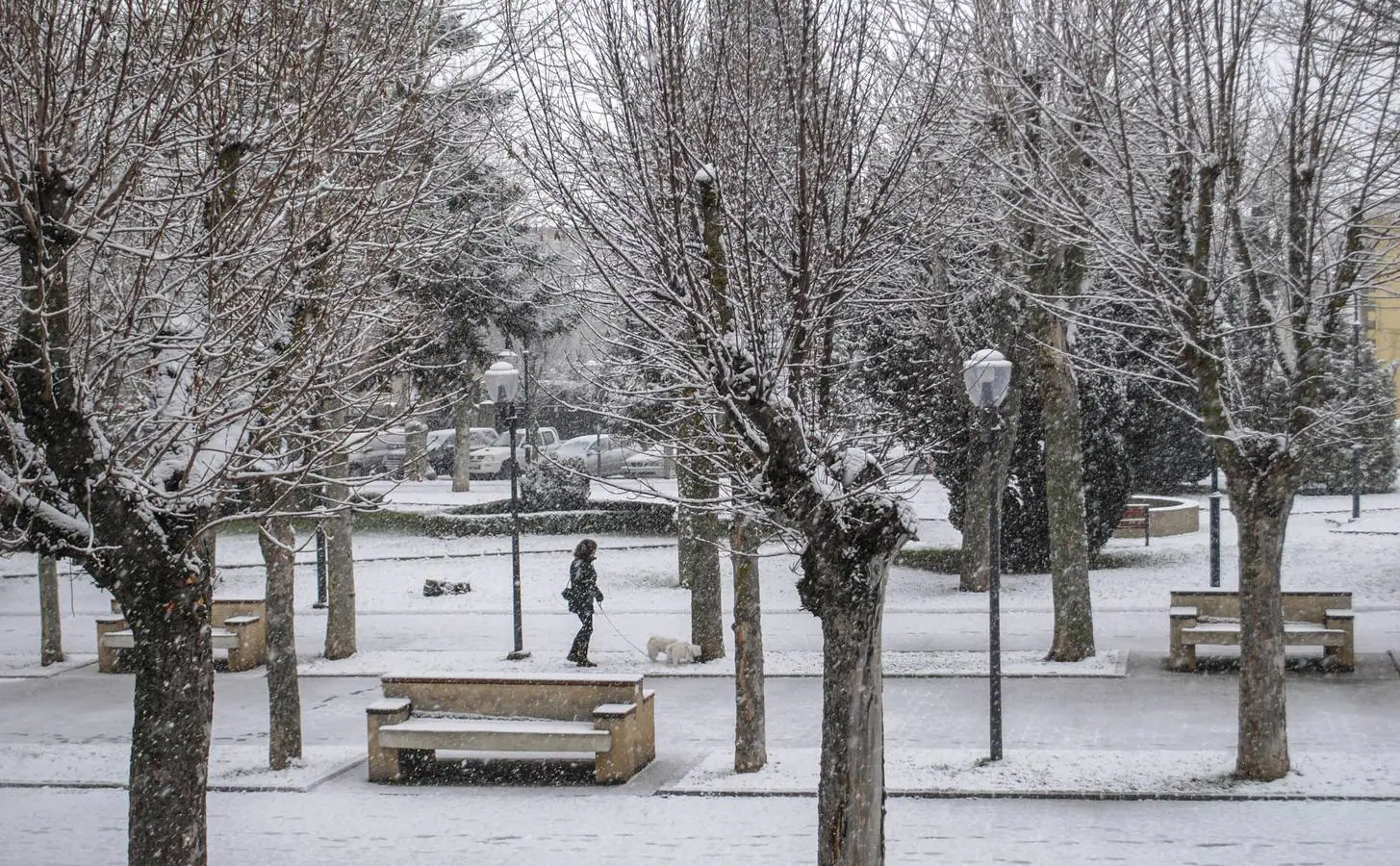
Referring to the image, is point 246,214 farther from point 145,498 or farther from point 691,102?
point 691,102

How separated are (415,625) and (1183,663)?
452 inches

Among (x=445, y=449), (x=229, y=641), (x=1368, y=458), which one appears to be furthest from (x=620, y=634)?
(x=445, y=449)

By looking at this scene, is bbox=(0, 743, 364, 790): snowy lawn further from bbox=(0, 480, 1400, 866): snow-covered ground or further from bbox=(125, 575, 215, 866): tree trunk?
bbox=(125, 575, 215, 866): tree trunk

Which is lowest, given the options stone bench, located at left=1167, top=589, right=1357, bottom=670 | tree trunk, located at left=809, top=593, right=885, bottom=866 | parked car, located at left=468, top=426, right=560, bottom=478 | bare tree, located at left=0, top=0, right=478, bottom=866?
stone bench, located at left=1167, top=589, right=1357, bottom=670

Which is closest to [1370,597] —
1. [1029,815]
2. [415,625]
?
[1029,815]

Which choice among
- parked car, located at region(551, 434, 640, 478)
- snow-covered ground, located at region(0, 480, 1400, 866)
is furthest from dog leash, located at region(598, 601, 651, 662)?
parked car, located at region(551, 434, 640, 478)

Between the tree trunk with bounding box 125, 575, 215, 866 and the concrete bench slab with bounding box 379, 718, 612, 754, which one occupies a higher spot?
the tree trunk with bounding box 125, 575, 215, 866

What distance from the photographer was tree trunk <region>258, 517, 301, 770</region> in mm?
11812

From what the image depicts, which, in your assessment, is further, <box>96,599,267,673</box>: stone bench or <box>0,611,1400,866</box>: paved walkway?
<box>96,599,267,673</box>: stone bench

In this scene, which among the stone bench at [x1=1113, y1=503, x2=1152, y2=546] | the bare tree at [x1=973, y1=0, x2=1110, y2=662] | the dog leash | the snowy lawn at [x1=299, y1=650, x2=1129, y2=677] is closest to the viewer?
the bare tree at [x1=973, y1=0, x2=1110, y2=662]

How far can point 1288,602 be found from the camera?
15500 mm

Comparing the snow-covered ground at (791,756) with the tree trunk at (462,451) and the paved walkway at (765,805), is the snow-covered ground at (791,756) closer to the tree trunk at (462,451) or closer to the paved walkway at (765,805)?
the paved walkway at (765,805)

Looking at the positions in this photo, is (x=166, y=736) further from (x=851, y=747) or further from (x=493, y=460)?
(x=493, y=460)

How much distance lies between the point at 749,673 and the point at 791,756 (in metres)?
1.08
